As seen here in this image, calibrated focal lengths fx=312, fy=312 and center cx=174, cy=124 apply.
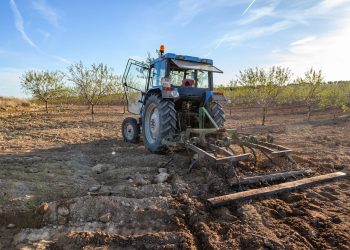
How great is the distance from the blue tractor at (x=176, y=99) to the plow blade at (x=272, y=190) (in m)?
2.28

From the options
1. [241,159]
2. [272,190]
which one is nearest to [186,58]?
[241,159]

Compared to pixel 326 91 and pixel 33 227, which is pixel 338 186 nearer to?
pixel 33 227

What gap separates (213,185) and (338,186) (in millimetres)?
2134

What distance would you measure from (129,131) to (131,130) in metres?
0.14

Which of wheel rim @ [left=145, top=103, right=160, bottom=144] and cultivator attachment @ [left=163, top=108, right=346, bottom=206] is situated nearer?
cultivator attachment @ [left=163, top=108, right=346, bottom=206]

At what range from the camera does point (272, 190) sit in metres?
4.67

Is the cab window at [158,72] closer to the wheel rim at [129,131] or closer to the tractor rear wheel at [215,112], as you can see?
the tractor rear wheel at [215,112]

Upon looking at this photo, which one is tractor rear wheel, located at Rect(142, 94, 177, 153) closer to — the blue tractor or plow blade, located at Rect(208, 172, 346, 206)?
the blue tractor

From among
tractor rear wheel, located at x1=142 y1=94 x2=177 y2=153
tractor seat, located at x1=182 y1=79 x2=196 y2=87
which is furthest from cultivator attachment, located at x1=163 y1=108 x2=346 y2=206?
tractor seat, located at x1=182 y1=79 x2=196 y2=87

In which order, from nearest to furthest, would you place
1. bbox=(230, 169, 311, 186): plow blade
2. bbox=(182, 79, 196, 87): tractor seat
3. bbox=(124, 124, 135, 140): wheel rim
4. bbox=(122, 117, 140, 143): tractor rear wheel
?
bbox=(230, 169, 311, 186): plow blade
bbox=(182, 79, 196, 87): tractor seat
bbox=(122, 117, 140, 143): tractor rear wheel
bbox=(124, 124, 135, 140): wheel rim

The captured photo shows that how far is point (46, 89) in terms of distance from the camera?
891 inches

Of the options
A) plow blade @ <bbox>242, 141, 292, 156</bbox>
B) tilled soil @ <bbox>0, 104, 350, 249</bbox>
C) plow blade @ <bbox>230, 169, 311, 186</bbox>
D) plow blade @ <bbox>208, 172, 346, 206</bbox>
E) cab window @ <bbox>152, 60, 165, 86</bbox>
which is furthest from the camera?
cab window @ <bbox>152, 60, 165, 86</bbox>

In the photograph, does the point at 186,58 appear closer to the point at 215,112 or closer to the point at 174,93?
the point at 174,93

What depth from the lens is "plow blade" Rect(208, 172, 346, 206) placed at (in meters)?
4.29
